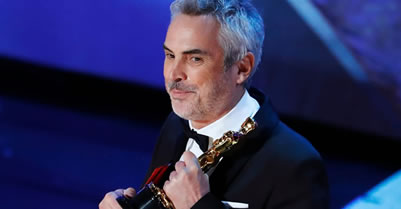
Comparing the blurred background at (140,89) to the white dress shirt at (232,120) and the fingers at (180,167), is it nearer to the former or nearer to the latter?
the white dress shirt at (232,120)

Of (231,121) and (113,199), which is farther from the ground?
(231,121)

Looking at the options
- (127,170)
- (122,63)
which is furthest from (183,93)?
(122,63)

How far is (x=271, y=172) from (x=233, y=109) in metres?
0.23

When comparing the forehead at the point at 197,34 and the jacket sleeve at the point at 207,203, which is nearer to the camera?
the jacket sleeve at the point at 207,203

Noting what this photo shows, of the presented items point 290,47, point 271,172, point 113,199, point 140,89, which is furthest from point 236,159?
point 140,89

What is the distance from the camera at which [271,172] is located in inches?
64.5

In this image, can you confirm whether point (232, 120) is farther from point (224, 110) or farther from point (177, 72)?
point (177, 72)

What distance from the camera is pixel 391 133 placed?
5.77 m

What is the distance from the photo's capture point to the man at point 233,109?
162 centimetres

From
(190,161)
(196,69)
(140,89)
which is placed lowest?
(190,161)

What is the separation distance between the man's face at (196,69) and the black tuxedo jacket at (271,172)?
0.14m

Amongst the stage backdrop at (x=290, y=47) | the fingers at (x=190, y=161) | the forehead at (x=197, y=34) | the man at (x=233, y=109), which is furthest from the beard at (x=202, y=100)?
the stage backdrop at (x=290, y=47)

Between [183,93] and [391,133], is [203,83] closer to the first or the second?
[183,93]

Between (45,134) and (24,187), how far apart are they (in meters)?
1.21
